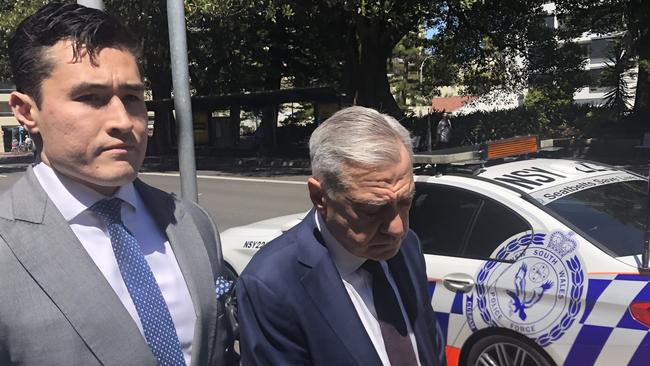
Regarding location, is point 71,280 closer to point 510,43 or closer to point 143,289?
point 143,289

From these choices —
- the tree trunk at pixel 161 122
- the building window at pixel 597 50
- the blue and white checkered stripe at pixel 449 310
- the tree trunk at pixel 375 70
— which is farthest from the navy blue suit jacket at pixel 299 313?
the building window at pixel 597 50

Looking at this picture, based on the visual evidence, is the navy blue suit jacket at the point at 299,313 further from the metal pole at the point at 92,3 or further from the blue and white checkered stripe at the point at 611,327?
the metal pole at the point at 92,3

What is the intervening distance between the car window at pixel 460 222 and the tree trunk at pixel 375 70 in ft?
47.9

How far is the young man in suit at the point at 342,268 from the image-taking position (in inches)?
60.6

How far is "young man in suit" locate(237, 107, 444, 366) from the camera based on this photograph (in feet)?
5.05

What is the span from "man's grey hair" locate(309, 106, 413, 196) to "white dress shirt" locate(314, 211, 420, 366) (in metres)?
0.18

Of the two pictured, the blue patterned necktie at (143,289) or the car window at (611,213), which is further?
the car window at (611,213)

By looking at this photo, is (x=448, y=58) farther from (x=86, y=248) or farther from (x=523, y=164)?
(x=86, y=248)

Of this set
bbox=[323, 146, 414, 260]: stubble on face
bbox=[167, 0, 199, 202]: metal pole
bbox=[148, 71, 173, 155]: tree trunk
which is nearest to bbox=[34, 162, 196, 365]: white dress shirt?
bbox=[323, 146, 414, 260]: stubble on face

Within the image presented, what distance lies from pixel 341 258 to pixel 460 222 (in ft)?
6.77

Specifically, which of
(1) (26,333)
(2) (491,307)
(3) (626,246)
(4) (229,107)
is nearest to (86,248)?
(1) (26,333)

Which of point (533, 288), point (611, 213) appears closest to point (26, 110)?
point (533, 288)

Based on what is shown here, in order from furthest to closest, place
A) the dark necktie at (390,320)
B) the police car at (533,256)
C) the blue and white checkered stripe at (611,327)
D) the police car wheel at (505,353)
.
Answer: the police car wheel at (505,353) → the police car at (533,256) → the blue and white checkered stripe at (611,327) → the dark necktie at (390,320)

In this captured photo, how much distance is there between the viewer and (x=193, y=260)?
1.65 meters
